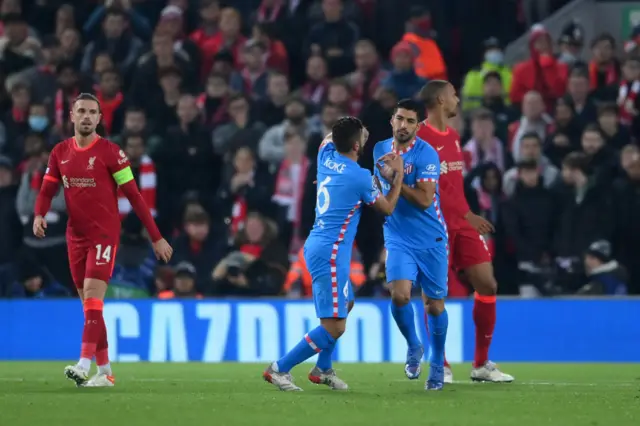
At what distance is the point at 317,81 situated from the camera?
1862 cm

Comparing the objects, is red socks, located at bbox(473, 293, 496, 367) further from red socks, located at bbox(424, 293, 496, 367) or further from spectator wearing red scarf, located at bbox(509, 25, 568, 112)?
spectator wearing red scarf, located at bbox(509, 25, 568, 112)

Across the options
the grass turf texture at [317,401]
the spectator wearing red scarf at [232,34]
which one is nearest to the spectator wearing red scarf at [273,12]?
the spectator wearing red scarf at [232,34]

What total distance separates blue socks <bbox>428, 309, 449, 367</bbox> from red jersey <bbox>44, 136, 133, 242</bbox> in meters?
2.54

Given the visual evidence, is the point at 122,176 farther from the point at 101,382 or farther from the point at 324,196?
the point at 324,196

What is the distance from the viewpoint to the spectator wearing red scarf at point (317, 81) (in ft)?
60.6

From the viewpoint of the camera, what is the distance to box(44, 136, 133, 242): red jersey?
11023 millimetres

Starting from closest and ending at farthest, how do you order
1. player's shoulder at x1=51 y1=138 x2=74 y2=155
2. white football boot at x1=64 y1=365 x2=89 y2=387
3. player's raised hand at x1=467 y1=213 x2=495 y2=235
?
white football boot at x1=64 y1=365 x2=89 y2=387, player's shoulder at x1=51 y1=138 x2=74 y2=155, player's raised hand at x1=467 y1=213 x2=495 y2=235

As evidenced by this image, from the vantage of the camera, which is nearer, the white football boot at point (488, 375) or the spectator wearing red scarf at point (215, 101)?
the white football boot at point (488, 375)

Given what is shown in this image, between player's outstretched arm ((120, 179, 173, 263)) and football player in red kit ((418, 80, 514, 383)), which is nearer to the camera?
player's outstretched arm ((120, 179, 173, 263))

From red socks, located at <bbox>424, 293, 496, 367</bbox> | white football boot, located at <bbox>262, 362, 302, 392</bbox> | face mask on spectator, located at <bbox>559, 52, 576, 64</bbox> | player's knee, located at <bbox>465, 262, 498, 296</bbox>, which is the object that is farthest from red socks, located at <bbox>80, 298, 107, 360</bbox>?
face mask on spectator, located at <bbox>559, 52, 576, 64</bbox>

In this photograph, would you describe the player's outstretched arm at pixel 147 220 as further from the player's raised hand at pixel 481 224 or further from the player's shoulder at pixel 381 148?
the player's raised hand at pixel 481 224

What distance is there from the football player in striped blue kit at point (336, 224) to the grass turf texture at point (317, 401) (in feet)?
1.40

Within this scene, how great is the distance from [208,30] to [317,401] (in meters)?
11.3

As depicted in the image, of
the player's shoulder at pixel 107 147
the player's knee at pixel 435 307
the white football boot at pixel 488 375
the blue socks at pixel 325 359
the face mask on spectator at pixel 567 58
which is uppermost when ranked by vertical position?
the face mask on spectator at pixel 567 58
